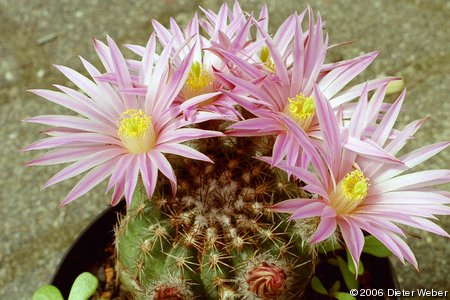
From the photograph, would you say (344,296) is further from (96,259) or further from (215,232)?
(96,259)

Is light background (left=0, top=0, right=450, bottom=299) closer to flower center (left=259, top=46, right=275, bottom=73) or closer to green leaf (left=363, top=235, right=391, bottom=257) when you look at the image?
green leaf (left=363, top=235, right=391, bottom=257)

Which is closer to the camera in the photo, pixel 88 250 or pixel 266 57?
pixel 266 57

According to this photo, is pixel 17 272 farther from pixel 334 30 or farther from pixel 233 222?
pixel 334 30

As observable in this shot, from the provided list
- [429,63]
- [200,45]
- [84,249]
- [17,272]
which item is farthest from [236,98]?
[429,63]

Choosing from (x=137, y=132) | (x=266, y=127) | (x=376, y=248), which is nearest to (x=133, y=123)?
(x=137, y=132)

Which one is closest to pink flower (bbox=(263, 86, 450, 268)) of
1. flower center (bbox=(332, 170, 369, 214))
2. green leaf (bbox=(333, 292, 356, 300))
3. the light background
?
flower center (bbox=(332, 170, 369, 214))

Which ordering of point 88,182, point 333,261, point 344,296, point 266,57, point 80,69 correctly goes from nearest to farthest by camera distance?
1. point 88,182
2. point 266,57
3. point 344,296
4. point 333,261
5. point 80,69

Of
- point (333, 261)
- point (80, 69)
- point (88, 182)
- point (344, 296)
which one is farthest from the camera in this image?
point (80, 69)
